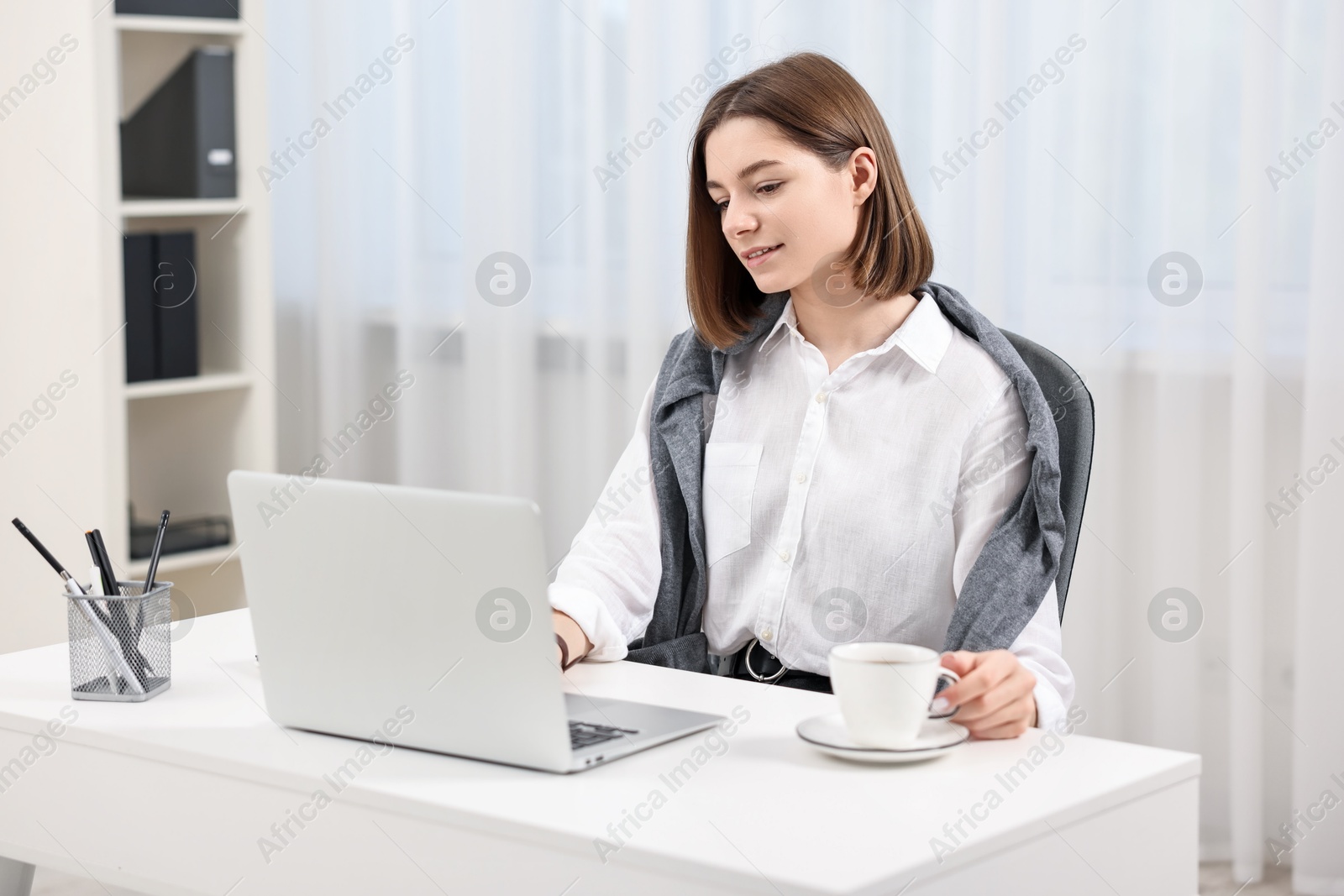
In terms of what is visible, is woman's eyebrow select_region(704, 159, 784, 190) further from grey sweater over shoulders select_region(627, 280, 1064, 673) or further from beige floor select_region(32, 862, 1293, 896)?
beige floor select_region(32, 862, 1293, 896)

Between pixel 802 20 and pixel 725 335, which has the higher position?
pixel 802 20

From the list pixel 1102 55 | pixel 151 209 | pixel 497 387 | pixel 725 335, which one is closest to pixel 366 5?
pixel 151 209

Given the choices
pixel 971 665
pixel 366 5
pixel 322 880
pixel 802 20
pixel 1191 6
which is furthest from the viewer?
pixel 366 5

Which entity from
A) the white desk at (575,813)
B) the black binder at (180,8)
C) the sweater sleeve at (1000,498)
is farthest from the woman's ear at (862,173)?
the black binder at (180,8)

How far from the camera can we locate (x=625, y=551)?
161cm

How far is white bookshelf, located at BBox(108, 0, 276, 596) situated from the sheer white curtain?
0.54 m

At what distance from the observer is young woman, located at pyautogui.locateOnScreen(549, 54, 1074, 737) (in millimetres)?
1508

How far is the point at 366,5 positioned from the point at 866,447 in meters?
2.09

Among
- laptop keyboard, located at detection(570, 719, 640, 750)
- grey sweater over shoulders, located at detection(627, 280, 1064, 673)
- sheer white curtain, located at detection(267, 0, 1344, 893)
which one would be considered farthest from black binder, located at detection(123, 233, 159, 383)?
laptop keyboard, located at detection(570, 719, 640, 750)

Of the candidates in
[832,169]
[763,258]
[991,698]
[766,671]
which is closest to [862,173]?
[832,169]

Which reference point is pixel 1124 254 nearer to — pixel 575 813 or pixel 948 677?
pixel 948 677

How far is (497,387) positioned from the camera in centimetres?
302

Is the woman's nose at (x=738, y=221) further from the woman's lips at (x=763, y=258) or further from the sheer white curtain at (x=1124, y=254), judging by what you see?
the sheer white curtain at (x=1124, y=254)

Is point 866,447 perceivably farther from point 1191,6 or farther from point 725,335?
point 1191,6
